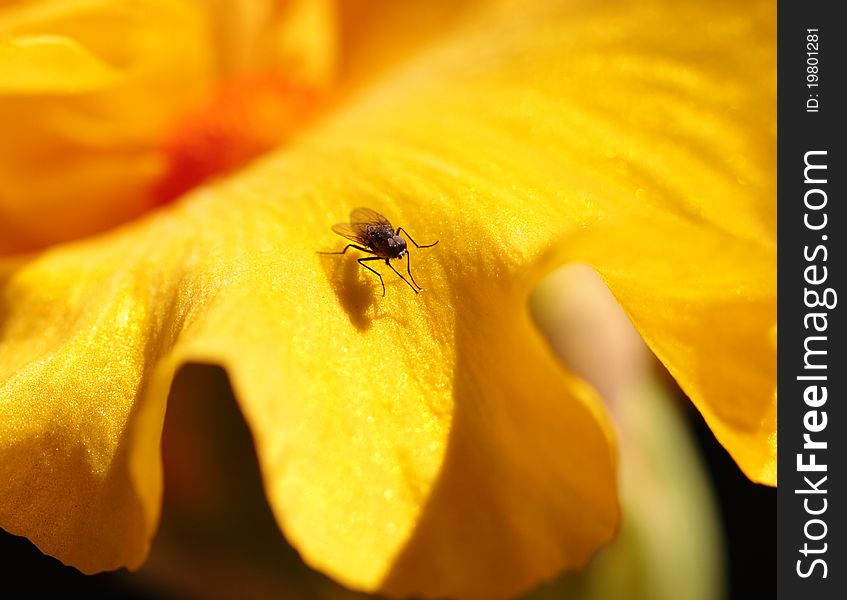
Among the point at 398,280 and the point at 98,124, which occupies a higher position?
the point at 398,280

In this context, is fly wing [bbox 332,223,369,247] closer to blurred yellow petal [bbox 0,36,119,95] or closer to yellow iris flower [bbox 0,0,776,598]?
yellow iris flower [bbox 0,0,776,598]

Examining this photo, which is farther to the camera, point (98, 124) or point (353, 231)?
point (98, 124)

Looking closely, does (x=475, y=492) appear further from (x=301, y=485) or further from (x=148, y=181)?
(x=148, y=181)

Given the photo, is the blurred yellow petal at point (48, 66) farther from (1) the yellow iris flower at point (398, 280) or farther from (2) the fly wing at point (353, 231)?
(2) the fly wing at point (353, 231)

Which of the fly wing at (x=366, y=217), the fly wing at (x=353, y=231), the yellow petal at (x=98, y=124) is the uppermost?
the fly wing at (x=366, y=217)

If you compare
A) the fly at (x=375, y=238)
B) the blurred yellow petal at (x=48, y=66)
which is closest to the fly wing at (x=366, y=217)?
the fly at (x=375, y=238)

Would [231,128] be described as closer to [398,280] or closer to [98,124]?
[98,124]

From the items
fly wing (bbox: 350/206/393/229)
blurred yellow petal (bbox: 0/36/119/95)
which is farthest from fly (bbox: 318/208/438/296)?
blurred yellow petal (bbox: 0/36/119/95)

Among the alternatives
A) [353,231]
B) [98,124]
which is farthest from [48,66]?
[353,231]
